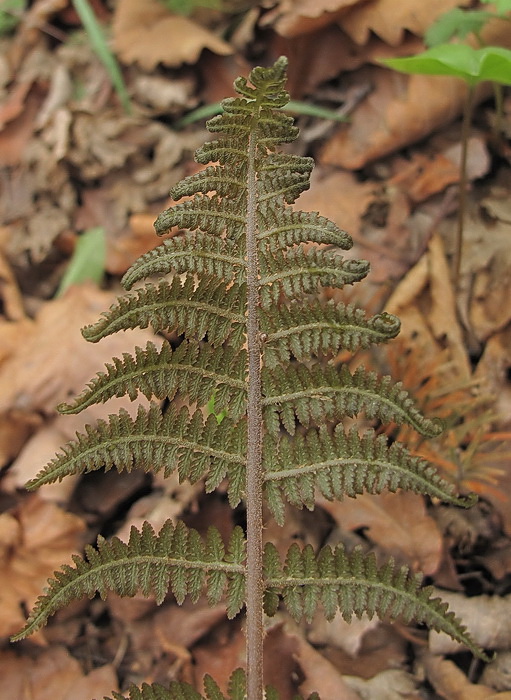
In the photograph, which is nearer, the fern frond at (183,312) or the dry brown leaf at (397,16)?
the fern frond at (183,312)

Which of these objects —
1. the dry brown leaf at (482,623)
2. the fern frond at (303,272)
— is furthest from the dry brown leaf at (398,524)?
the fern frond at (303,272)

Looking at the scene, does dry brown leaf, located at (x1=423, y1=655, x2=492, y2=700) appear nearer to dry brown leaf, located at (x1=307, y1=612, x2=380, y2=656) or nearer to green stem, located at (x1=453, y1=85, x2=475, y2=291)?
dry brown leaf, located at (x1=307, y1=612, x2=380, y2=656)

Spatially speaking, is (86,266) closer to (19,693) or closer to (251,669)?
(19,693)

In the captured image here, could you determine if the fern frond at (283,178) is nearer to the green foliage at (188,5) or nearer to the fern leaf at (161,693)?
the fern leaf at (161,693)

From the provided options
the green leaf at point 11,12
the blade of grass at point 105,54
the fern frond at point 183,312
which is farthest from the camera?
the green leaf at point 11,12

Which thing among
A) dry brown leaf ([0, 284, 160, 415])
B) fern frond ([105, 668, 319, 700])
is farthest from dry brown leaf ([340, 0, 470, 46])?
fern frond ([105, 668, 319, 700])

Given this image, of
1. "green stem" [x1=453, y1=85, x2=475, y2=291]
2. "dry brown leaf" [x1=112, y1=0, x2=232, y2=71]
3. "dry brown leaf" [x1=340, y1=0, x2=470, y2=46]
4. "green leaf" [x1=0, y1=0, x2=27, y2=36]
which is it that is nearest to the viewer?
"green stem" [x1=453, y1=85, x2=475, y2=291]
